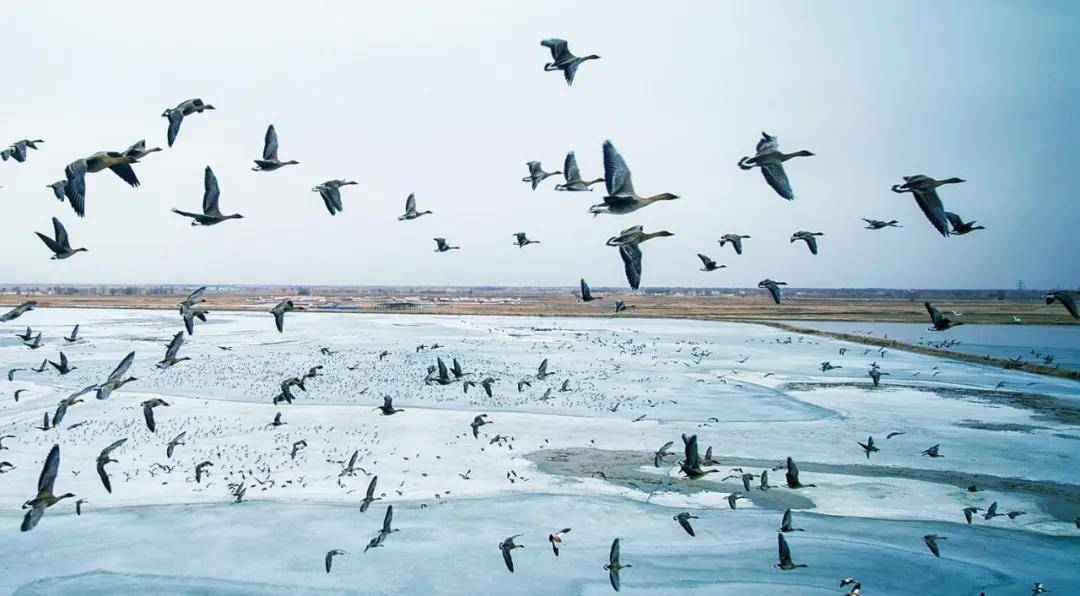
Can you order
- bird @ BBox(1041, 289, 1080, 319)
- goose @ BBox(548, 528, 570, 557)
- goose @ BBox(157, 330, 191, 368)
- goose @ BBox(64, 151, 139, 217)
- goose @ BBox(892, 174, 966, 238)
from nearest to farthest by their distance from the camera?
goose @ BBox(892, 174, 966, 238) < goose @ BBox(64, 151, 139, 217) < bird @ BBox(1041, 289, 1080, 319) < goose @ BBox(548, 528, 570, 557) < goose @ BBox(157, 330, 191, 368)

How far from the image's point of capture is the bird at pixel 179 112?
7934 mm

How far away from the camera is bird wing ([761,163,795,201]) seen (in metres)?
7.10

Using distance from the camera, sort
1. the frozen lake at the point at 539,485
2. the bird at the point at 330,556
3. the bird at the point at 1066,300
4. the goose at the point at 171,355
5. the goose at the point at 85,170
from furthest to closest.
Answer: the frozen lake at the point at 539,485, the bird at the point at 330,556, the goose at the point at 171,355, the bird at the point at 1066,300, the goose at the point at 85,170

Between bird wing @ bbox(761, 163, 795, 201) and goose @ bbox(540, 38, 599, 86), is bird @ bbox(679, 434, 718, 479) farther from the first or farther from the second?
goose @ bbox(540, 38, 599, 86)

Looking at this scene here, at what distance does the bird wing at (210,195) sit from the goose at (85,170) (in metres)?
0.85

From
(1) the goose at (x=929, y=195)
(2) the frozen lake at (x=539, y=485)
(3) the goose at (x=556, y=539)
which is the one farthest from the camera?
(2) the frozen lake at (x=539, y=485)

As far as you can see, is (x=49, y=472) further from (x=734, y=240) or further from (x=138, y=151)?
(x=734, y=240)

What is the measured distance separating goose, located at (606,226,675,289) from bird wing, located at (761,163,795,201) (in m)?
1.13

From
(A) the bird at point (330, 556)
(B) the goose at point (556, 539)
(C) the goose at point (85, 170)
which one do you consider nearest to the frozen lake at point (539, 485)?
(A) the bird at point (330, 556)

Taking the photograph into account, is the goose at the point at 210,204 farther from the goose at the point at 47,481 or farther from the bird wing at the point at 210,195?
the goose at the point at 47,481

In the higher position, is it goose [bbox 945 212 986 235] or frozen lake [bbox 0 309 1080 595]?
goose [bbox 945 212 986 235]

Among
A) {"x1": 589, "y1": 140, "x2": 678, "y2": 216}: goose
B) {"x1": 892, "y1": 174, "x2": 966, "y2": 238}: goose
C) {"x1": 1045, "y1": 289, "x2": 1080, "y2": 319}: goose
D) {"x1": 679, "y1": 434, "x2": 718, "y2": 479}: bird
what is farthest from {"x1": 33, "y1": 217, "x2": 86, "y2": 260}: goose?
{"x1": 1045, "y1": 289, "x2": 1080, "y2": 319}: goose

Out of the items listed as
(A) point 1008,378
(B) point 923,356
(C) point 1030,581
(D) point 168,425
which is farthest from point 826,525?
(B) point 923,356

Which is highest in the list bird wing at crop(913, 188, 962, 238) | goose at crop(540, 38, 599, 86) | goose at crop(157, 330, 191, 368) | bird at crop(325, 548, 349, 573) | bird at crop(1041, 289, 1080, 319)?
goose at crop(540, 38, 599, 86)
